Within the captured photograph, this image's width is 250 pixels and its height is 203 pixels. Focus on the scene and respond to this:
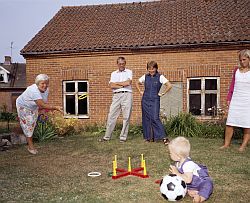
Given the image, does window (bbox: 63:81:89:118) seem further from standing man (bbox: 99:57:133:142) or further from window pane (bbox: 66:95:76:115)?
standing man (bbox: 99:57:133:142)

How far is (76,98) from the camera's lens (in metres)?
13.1

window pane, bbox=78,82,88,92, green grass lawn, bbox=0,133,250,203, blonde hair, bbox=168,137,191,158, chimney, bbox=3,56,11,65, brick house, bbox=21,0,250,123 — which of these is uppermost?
chimney, bbox=3,56,11,65

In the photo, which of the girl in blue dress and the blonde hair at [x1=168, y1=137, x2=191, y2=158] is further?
the girl in blue dress

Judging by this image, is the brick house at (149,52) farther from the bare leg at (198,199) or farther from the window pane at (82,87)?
the bare leg at (198,199)

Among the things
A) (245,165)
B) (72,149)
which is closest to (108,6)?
(72,149)

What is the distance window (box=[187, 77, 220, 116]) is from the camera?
11.9 m

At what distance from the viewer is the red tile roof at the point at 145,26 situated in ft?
39.9

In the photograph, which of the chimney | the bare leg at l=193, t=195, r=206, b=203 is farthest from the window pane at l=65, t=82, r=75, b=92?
the chimney

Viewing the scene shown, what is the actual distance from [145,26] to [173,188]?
10876 millimetres

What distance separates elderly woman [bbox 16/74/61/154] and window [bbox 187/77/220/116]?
6893mm

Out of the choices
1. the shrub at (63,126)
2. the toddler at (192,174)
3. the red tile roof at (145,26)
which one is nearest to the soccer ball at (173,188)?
the toddler at (192,174)

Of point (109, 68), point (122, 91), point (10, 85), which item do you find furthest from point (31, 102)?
→ point (10, 85)

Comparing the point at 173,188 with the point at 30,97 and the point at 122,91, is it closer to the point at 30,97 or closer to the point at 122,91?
the point at 30,97

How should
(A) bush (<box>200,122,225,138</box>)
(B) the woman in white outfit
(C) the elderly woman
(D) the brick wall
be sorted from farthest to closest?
(D) the brick wall < (A) bush (<box>200,122,225,138</box>) < (B) the woman in white outfit < (C) the elderly woman
